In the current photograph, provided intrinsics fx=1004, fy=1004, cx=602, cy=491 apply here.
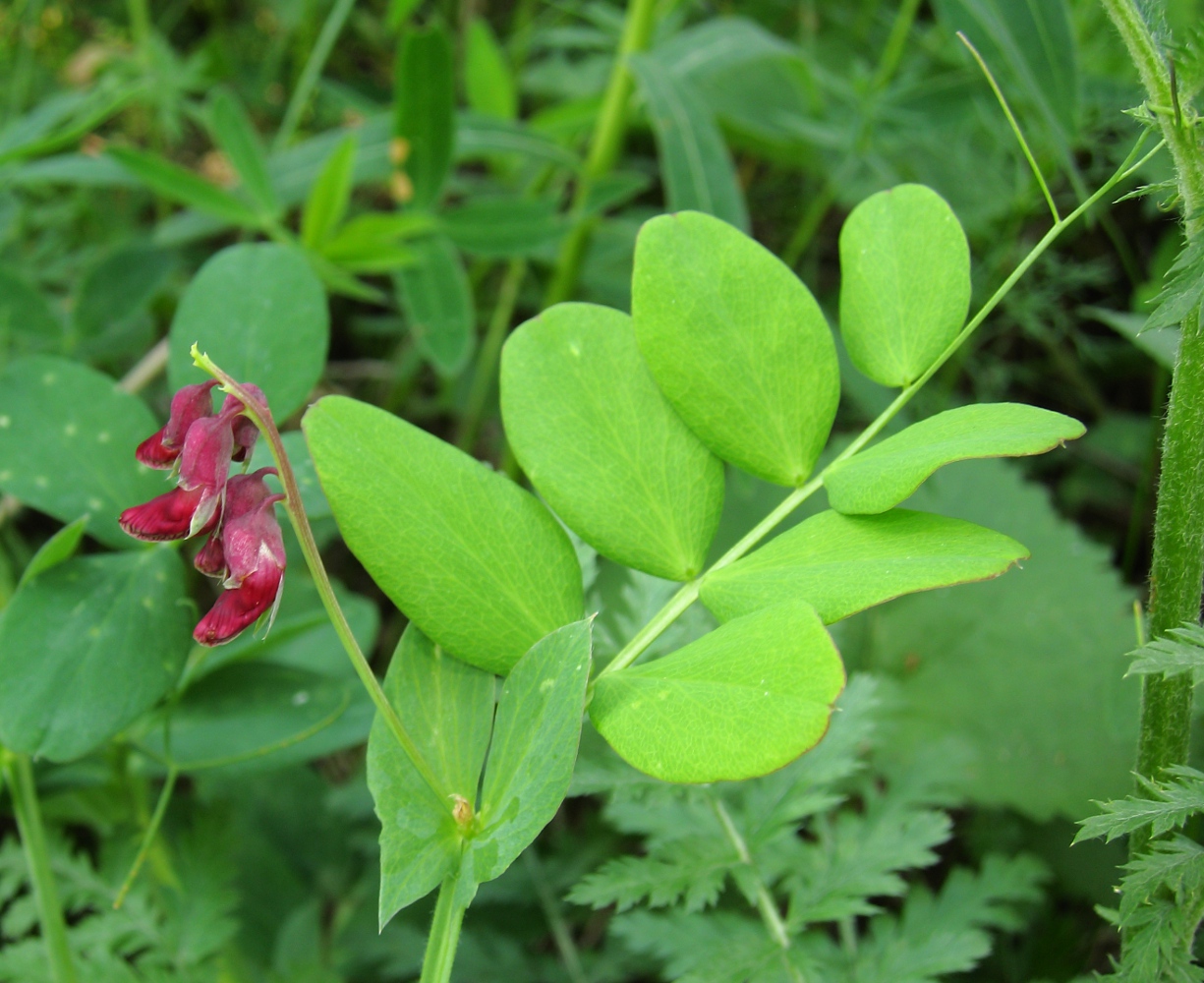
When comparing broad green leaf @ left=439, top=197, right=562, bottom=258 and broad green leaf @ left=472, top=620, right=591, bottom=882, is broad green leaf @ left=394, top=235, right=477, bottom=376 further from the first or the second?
broad green leaf @ left=472, top=620, right=591, bottom=882

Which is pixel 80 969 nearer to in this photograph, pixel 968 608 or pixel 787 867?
pixel 787 867

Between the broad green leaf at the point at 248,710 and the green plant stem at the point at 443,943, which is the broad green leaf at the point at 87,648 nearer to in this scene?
the broad green leaf at the point at 248,710

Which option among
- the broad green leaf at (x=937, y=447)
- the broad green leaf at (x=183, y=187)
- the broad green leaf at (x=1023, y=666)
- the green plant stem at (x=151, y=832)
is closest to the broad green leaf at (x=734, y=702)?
the broad green leaf at (x=937, y=447)

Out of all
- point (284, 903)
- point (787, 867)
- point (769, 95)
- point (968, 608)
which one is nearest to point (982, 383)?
point (968, 608)

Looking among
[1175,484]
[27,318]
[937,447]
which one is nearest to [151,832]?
[937,447]

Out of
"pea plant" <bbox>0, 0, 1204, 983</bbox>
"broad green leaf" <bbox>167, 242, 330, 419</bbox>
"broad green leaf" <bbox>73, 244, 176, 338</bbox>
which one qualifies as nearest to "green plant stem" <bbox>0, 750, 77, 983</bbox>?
"pea plant" <bbox>0, 0, 1204, 983</bbox>

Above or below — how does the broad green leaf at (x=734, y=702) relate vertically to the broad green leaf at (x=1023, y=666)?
above
